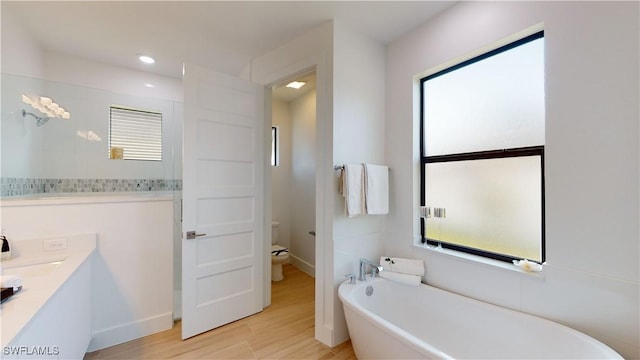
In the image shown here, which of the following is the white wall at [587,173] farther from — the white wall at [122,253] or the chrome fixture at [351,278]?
the white wall at [122,253]

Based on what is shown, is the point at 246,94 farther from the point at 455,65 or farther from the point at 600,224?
the point at 600,224

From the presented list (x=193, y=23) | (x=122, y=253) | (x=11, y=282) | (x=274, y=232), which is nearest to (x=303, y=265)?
(x=274, y=232)

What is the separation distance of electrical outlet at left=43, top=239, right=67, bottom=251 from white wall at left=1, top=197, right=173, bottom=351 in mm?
51

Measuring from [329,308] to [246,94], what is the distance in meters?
2.07

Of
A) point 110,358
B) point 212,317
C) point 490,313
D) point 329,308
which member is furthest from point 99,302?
point 490,313

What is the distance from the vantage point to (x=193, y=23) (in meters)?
2.10

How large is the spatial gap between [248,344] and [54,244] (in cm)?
158

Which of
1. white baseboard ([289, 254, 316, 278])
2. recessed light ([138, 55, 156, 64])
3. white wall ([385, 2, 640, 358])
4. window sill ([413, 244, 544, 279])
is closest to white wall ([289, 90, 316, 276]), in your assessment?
white baseboard ([289, 254, 316, 278])

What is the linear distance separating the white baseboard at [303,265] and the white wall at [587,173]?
219cm

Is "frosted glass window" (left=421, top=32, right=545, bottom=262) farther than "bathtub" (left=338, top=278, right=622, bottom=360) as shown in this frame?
Yes

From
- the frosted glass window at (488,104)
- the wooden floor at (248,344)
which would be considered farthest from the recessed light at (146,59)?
the frosted glass window at (488,104)

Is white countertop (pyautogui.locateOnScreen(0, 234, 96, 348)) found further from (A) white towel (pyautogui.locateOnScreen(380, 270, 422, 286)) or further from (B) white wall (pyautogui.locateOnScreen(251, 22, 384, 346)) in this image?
(A) white towel (pyautogui.locateOnScreen(380, 270, 422, 286))

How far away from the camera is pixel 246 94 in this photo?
2.44 m

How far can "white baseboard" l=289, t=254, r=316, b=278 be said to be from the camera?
352 cm
